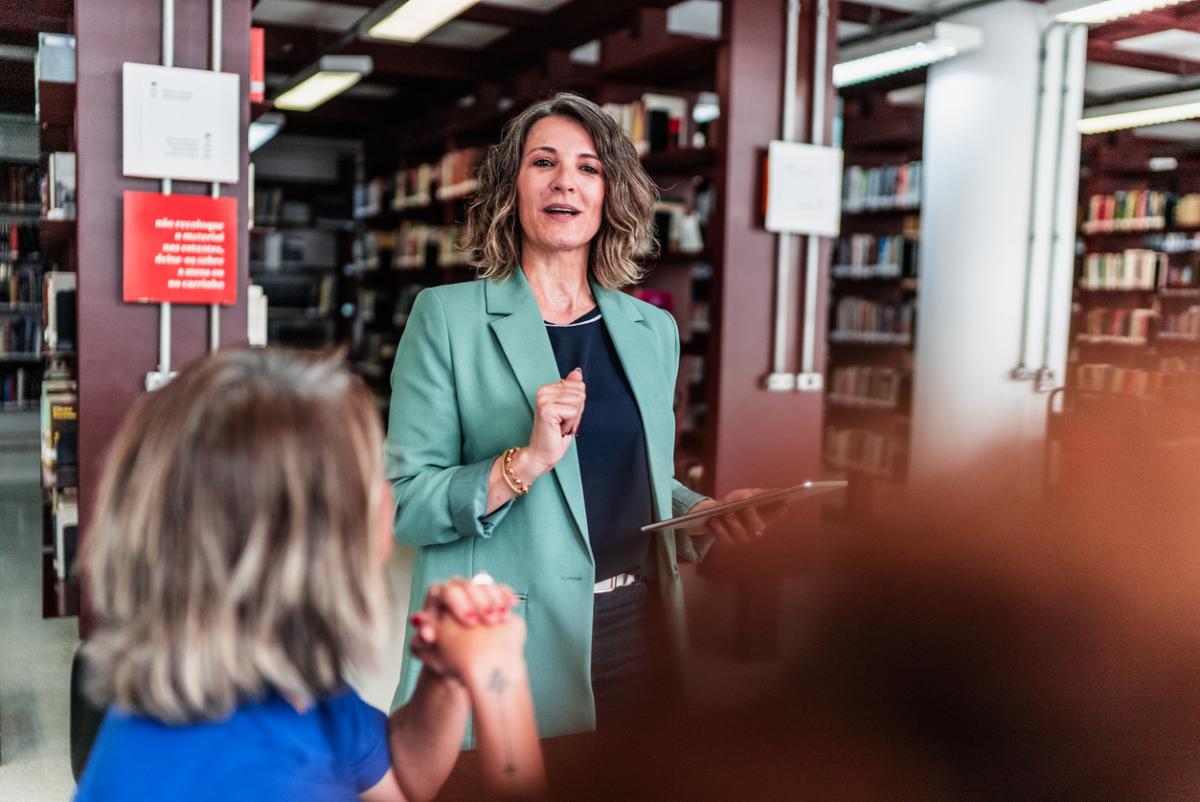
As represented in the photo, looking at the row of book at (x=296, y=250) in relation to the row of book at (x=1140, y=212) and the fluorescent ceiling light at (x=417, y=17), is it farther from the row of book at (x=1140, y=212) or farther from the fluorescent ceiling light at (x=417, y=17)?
the row of book at (x=1140, y=212)

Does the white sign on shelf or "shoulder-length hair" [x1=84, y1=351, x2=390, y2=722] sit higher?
the white sign on shelf

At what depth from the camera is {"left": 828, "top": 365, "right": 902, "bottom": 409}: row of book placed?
687 centimetres

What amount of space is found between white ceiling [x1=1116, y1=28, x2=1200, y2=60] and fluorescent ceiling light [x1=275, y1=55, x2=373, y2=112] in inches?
195

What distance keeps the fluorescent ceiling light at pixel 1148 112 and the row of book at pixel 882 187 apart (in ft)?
4.32

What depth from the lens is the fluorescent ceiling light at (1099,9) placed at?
15.7 ft

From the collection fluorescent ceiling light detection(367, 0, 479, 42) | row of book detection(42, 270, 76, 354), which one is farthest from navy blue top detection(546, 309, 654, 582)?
fluorescent ceiling light detection(367, 0, 479, 42)

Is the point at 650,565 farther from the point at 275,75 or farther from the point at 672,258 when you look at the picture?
the point at 275,75

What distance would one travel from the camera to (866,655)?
1.35 m

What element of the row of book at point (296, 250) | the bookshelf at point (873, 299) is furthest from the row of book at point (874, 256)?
the row of book at point (296, 250)

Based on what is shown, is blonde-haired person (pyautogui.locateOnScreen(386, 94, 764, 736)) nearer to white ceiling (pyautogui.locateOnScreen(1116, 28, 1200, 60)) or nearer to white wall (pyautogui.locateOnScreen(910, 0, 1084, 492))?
white wall (pyautogui.locateOnScreen(910, 0, 1084, 492))

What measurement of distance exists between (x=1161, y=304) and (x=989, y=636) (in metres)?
9.24

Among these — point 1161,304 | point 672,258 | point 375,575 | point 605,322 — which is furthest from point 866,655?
point 1161,304

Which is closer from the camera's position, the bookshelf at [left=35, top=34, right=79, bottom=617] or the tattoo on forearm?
the tattoo on forearm

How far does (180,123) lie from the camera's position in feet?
10.8
